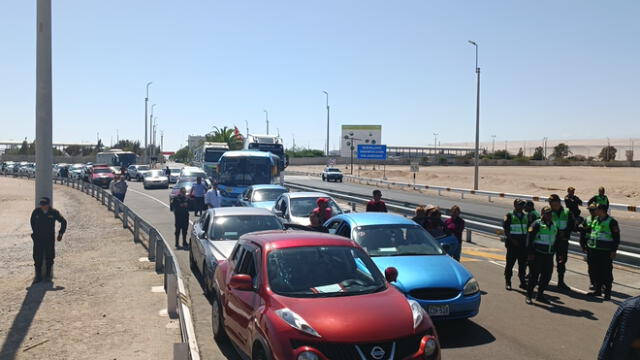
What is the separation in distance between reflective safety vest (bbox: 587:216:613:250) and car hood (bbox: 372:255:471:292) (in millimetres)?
3083

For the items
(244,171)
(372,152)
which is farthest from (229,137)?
(244,171)

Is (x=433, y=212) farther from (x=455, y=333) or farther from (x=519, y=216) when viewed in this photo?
(x=455, y=333)

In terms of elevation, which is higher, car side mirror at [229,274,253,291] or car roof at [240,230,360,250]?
car roof at [240,230,360,250]

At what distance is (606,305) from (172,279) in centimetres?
699

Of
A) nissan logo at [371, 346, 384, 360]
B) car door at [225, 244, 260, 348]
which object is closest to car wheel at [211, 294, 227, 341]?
car door at [225, 244, 260, 348]

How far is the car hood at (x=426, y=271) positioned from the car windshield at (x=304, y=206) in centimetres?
776

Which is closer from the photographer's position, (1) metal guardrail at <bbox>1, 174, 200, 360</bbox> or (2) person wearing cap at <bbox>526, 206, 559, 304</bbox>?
(1) metal guardrail at <bbox>1, 174, 200, 360</bbox>

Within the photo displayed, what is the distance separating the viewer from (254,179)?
27.4 meters

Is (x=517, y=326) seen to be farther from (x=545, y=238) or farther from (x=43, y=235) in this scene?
(x=43, y=235)

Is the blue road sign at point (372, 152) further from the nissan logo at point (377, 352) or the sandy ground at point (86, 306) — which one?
the nissan logo at point (377, 352)

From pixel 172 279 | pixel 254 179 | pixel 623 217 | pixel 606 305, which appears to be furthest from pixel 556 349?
pixel 623 217

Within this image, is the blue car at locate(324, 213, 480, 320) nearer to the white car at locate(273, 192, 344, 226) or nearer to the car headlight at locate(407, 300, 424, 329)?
the car headlight at locate(407, 300, 424, 329)

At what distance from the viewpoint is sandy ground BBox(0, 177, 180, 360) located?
787cm

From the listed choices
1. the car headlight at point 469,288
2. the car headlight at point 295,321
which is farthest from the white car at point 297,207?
the car headlight at point 295,321
